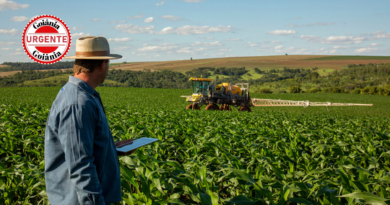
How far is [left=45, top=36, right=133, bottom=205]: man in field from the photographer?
1.71m

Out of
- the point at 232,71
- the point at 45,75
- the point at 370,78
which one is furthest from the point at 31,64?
the point at 370,78

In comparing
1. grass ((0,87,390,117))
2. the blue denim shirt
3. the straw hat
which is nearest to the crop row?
the blue denim shirt

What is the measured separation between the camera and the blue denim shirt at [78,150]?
1713 millimetres

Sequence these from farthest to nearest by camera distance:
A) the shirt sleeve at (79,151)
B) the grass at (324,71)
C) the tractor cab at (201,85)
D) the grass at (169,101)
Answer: the grass at (324,71) < the grass at (169,101) < the tractor cab at (201,85) < the shirt sleeve at (79,151)

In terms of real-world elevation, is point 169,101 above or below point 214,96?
below

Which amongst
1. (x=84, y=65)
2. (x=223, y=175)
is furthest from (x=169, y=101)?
(x=84, y=65)

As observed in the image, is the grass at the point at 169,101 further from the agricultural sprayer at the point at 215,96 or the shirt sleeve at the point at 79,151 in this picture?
the shirt sleeve at the point at 79,151

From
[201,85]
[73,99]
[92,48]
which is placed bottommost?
[201,85]

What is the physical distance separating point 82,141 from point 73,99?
0.29 metres

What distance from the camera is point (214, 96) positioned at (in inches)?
892

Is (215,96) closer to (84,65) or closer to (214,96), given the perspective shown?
(214,96)

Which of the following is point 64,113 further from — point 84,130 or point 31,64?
point 31,64

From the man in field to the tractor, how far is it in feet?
63.9

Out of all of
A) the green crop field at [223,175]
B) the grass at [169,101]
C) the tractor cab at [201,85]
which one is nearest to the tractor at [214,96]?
the tractor cab at [201,85]
